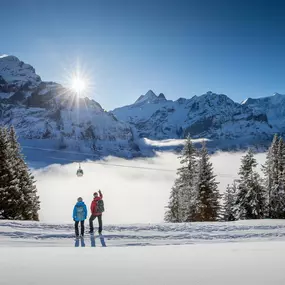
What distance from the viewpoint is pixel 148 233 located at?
1770 centimetres

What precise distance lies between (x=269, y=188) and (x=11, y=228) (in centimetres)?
3323

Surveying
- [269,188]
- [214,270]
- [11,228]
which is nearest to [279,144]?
[269,188]

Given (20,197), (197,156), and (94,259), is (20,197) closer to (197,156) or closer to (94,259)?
(197,156)

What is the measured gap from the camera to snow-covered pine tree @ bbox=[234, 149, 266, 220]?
35.1m

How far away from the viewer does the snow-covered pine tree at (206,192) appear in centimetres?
3584

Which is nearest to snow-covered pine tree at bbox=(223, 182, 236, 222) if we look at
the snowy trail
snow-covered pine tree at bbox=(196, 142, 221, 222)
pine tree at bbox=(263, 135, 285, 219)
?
pine tree at bbox=(263, 135, 285, 219)

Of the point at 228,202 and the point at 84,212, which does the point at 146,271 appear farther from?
the point at 228,202

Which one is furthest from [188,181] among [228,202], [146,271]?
[146,271]

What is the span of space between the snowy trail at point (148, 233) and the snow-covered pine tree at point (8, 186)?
1013cm

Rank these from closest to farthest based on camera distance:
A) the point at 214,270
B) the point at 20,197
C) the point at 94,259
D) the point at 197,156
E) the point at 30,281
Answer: the point at 30,281 < the point at 214,270 < the point at 94,259 < the point at 20,197 < the point at 197,156

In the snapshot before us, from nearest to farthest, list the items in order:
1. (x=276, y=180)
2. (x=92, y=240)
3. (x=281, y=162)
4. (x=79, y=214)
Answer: (x=92, y=240)
(x=79, y=214)
(x=281, y=162)
(x=276, y=180)

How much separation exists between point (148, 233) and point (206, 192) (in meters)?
19.9

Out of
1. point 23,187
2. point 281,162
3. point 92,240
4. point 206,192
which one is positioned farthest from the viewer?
point 281,162

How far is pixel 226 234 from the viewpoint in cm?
1789
